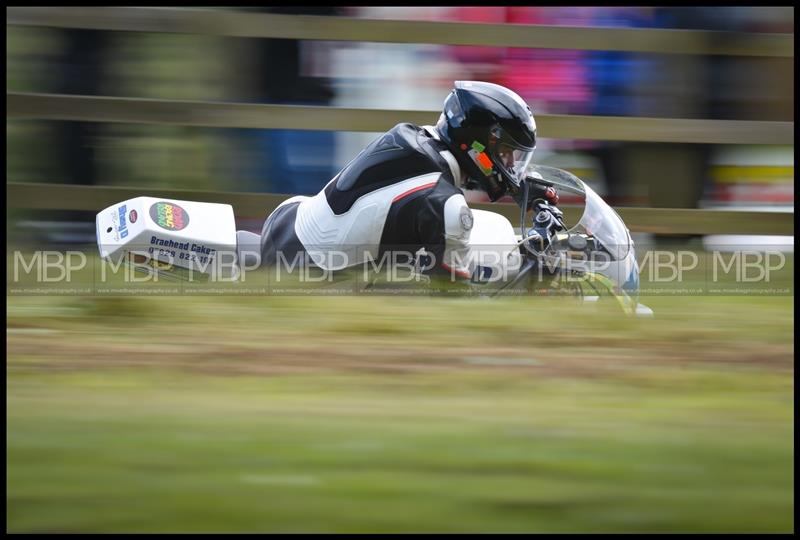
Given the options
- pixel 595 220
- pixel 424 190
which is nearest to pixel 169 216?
pixel 424 190

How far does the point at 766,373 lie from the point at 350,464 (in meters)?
1.85

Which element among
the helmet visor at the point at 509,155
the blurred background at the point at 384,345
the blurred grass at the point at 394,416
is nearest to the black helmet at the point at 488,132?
the helmet visor at the point at 509,155

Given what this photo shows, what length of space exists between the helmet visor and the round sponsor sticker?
5.32 ft

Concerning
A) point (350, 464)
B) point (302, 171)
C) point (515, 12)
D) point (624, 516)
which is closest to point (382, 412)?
point (350, 464)

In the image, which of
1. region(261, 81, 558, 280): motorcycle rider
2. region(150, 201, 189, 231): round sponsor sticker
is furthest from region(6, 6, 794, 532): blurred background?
region(150, 201, 189, 231): round sponsor sticker

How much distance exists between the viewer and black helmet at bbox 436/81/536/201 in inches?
225

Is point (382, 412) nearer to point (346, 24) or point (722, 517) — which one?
point (722, 517)

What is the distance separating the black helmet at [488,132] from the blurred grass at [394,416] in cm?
93

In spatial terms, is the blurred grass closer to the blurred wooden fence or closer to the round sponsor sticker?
the round sponsor sticker

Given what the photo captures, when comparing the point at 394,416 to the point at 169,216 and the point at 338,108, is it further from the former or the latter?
the point at 338,108

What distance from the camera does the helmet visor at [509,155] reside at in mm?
5742

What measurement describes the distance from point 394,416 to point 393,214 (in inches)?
85.9

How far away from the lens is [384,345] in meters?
4.43

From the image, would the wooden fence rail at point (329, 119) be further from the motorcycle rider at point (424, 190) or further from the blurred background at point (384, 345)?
the motorcycle rider at point (424, 190)
